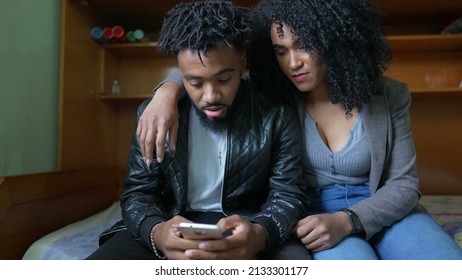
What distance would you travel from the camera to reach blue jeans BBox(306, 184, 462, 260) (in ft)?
2.43

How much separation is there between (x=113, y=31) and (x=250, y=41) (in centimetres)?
105

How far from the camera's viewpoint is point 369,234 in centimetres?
81

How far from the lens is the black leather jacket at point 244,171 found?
845 millimetres

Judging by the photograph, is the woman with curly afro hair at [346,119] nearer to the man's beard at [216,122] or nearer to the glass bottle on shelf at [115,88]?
the man's beard at [216,122]

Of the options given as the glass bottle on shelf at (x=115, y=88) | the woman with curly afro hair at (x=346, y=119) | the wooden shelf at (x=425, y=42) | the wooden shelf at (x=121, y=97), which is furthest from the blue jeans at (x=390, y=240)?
the glass bottle on shelf at (x=115, y=88)

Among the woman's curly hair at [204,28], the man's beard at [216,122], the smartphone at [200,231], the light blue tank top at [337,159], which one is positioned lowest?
the smartphone at [200,231]

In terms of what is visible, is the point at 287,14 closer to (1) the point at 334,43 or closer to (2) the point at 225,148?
(1) the point at 334,43

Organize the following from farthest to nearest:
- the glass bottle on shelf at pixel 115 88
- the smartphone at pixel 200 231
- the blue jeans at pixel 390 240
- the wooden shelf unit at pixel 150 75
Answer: the glass bottle on shelf at pixel 115 88 → the wooden shelf unit at pixel 150 75 → the blue jeans at pixel 390 240 → the smartphone at pixel 200 231

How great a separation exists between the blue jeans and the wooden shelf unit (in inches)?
39.4

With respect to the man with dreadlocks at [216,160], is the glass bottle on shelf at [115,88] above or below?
above

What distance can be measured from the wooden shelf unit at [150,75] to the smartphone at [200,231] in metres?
1.06

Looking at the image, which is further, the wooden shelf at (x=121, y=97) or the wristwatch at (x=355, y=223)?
the wooden shelf at (x=121, y=97)
